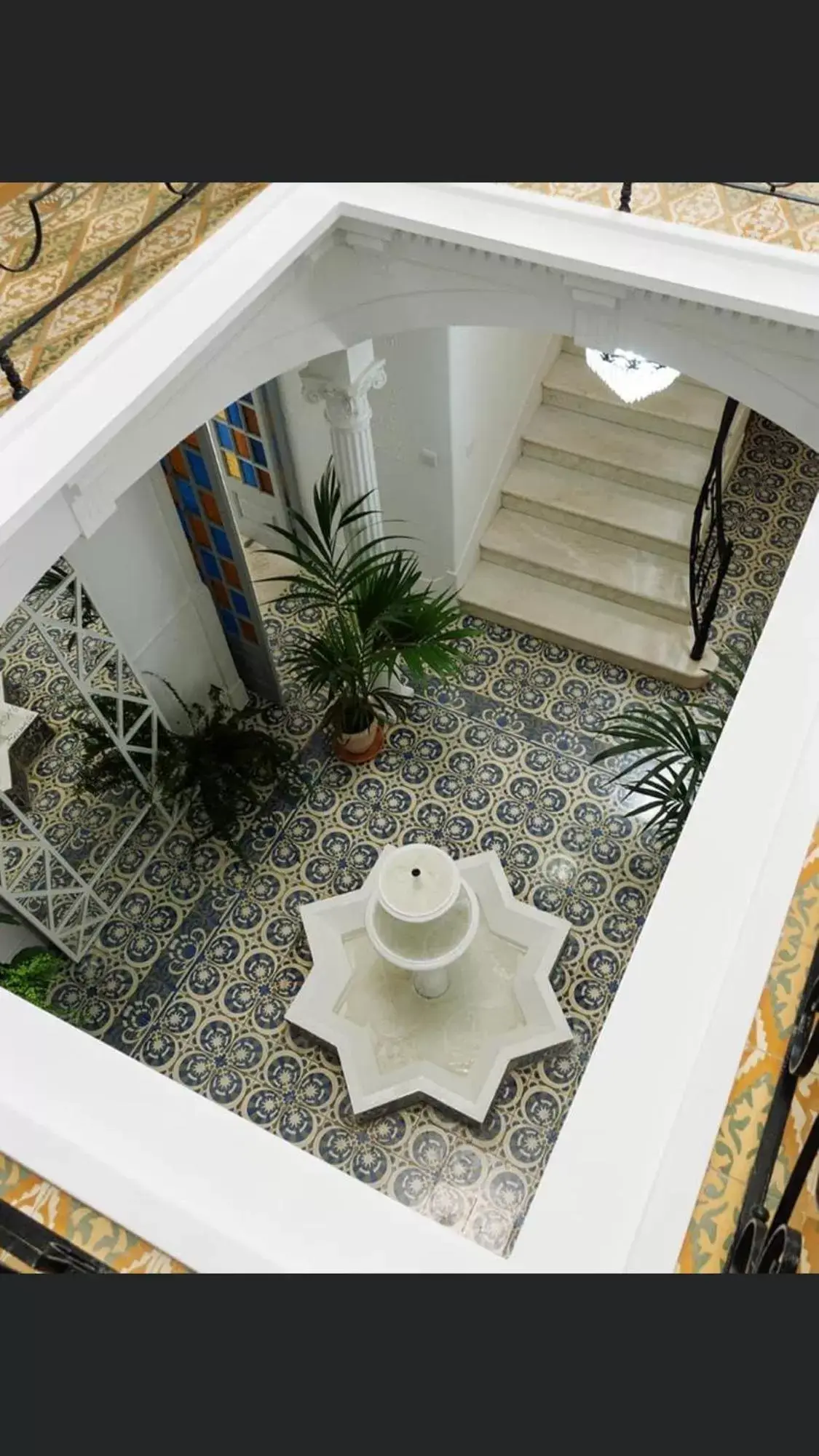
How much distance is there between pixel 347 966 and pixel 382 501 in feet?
9.28

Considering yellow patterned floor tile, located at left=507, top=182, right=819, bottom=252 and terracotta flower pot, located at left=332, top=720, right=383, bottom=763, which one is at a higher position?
yellow patterned floor tile, located at left=507, top=182, right=819, bottom=252

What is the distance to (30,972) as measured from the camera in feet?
13.6

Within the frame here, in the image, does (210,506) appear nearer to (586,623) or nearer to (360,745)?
(360,745)

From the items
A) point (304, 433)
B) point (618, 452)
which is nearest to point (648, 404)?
point (618, 452)

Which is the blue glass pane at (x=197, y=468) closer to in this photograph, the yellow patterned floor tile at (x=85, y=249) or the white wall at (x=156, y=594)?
the white wall at (x=156, y=594)

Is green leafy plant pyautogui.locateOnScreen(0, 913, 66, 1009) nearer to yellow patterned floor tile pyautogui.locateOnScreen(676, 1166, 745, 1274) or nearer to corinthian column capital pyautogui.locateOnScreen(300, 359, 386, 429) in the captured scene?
corinthian column capital pyautogui.locateOnScreen(300, 359, 386, 429)

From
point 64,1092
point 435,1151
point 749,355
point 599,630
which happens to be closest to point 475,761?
point 599,630

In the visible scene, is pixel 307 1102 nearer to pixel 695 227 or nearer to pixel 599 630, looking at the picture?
pixel 599 630

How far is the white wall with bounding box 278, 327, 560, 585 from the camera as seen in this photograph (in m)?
5.10

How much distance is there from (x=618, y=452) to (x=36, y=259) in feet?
13.1

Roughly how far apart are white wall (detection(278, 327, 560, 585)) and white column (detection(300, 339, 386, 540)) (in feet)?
0.82

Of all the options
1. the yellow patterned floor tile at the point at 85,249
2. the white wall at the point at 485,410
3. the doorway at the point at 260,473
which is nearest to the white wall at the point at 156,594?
the doorway at the point at 260,473

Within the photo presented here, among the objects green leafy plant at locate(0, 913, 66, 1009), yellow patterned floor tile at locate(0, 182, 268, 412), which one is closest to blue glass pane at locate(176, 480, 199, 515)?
yellow patterned floor tile at locate(0, 182, 268, 412)

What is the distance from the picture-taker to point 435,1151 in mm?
4309
